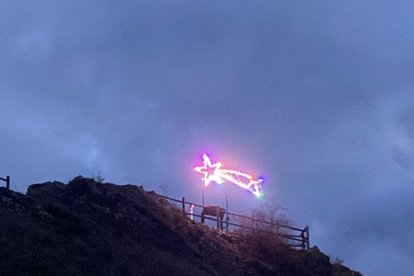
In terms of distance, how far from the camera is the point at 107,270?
27.2 meters

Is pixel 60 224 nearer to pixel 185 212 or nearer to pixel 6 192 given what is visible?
pixel 6 192

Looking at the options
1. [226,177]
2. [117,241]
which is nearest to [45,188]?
[117,241]

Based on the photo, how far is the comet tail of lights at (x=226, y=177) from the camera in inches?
1861

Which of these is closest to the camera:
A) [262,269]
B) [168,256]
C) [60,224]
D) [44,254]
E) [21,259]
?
[21,259]

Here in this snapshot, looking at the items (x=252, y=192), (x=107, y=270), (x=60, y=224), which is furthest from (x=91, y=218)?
(x=252, y=192)

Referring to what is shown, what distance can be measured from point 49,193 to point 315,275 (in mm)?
15445

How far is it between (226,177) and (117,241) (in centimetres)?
1717

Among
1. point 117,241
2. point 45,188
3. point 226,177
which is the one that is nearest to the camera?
point 117,241

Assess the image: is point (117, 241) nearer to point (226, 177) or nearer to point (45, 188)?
point (45, 188)

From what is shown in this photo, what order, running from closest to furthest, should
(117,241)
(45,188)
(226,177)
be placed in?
(117,241) → (45,188) → (226,177)

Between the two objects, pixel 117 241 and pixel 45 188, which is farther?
pixel 45 188

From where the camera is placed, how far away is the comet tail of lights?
47.3m

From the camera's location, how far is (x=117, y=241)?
32.4 meters

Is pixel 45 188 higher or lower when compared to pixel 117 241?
higher
